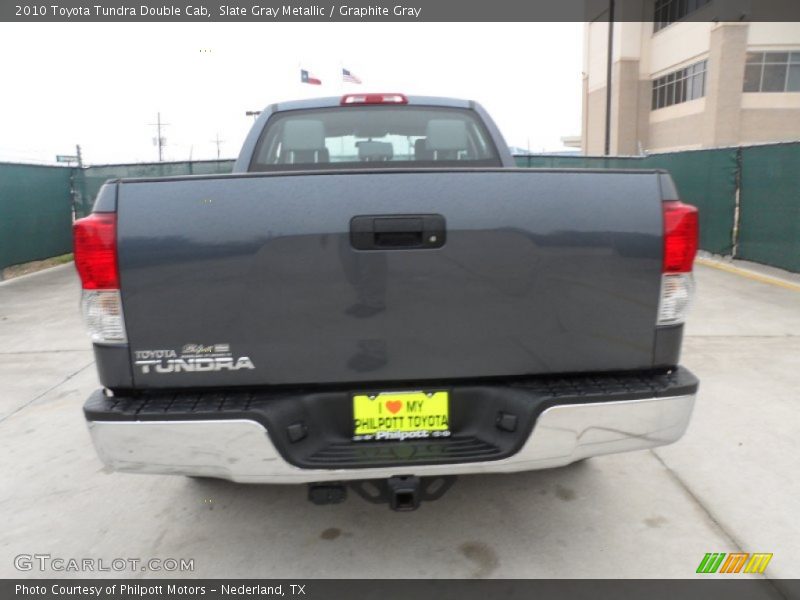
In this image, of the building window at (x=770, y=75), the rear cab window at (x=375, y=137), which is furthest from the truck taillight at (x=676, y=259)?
the building window at (x=770, y=75)

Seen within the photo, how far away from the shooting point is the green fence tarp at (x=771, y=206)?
Answer: 8.74m

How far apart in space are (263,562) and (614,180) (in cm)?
217

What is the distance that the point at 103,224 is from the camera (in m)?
2.06

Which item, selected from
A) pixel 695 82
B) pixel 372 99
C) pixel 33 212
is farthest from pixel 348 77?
pixel 372 99

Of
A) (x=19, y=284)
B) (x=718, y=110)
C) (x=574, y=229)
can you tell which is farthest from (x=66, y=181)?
(x=718, y=110)

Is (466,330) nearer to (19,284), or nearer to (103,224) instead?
(103,224)

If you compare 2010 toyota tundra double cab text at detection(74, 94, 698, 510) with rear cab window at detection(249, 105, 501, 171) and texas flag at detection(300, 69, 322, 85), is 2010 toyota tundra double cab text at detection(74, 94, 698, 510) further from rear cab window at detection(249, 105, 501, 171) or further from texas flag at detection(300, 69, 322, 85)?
texas flag at detection(300, 69, 322, 85)

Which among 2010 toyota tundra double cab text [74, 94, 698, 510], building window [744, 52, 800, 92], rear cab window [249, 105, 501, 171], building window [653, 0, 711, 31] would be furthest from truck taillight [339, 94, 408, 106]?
building window [653, 0, 711, 31]

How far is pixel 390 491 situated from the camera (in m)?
2.23

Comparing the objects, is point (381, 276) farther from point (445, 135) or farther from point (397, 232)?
point (445, 135)

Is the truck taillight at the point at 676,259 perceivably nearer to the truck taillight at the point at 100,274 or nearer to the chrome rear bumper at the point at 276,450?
the chrome rear bumper at the point at 276,450

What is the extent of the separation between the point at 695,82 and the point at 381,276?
35763 millimetres

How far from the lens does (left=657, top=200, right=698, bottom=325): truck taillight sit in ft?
7.15

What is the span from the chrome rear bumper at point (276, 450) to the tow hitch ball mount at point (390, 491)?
0.18 feet
